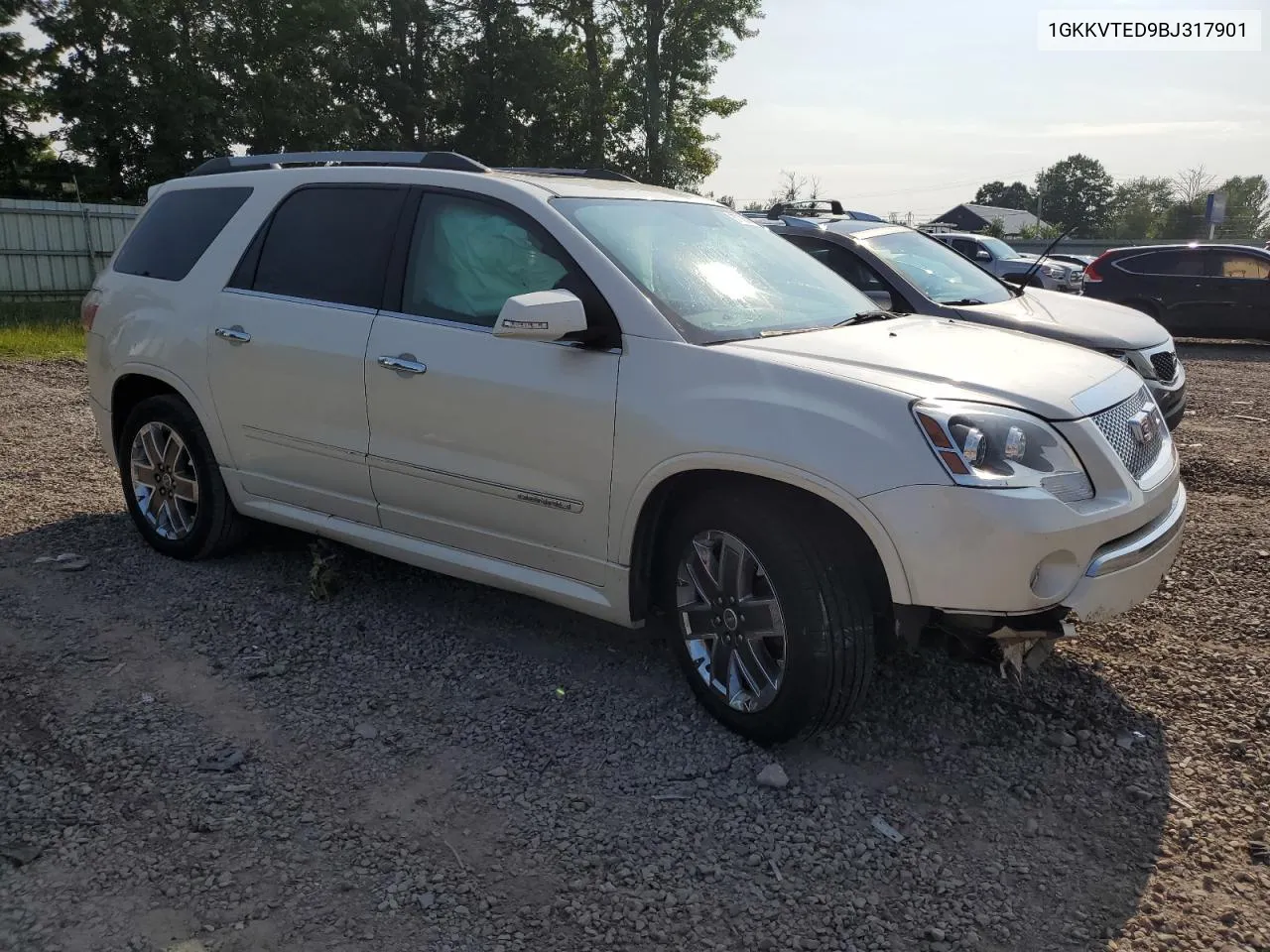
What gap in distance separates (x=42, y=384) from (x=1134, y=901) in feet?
36.1

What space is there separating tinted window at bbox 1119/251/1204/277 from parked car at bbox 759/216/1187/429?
823 centimetres

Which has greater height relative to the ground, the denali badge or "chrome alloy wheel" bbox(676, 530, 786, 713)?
the denali badge

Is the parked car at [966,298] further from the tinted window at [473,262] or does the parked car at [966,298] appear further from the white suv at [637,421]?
the tinted window at [473,262]

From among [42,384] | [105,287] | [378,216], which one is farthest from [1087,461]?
[42,384]

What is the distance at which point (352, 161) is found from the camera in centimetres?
464

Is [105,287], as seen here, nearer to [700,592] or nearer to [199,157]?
[700,592]

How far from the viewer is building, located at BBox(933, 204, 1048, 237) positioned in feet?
207

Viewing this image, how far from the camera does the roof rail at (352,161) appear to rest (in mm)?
4332

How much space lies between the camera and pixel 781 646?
10.8 feet

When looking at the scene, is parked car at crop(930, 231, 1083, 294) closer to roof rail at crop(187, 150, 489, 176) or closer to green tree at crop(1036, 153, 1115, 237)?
roof rail at crop(187, 150, 489, 176)

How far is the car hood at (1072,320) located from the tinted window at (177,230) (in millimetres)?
4642

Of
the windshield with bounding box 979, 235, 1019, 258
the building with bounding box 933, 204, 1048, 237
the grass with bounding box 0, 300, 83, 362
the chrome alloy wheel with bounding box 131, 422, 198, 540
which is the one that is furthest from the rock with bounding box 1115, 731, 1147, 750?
the building with bounding box 933, 204, 1048, 237

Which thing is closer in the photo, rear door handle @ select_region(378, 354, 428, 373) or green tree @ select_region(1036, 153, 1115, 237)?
rear door handle @ select_region(378, 354, 428, 373)

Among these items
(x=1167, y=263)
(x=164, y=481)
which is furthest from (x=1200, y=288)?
(x=164, y=481)
